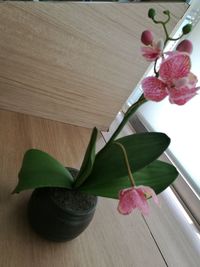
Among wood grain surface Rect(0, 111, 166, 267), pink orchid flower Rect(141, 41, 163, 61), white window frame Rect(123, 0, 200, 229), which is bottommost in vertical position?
wood grain surface Rect(0, 111, 166, 267)

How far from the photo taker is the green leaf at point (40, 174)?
43cm

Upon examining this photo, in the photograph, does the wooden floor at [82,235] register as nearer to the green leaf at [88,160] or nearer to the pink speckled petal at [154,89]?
the green leaf at [88,160]

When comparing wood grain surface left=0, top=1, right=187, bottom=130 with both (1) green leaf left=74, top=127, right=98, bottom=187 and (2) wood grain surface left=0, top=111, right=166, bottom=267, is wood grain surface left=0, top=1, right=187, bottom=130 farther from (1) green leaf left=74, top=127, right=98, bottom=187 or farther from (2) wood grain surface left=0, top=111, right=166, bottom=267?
(1) green leaf left=74, top=127, right=98, bottom=187

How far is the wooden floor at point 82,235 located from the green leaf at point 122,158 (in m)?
0.14

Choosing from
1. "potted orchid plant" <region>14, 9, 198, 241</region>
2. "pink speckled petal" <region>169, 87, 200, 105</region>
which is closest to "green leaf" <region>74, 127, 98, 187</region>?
"potted orchid plant" <region>14, 9, 198, 241</region>

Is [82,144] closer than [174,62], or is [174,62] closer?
[174,62]

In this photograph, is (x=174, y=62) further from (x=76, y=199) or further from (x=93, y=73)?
(x=93, y=73)

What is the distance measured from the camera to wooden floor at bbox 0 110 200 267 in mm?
481

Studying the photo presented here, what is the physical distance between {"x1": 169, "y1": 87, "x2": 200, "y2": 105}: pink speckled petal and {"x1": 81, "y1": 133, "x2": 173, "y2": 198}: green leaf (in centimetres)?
12

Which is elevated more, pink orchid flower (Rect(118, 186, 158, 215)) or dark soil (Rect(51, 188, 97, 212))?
pink orchid flower (Rect(118, 186, 158, 215))

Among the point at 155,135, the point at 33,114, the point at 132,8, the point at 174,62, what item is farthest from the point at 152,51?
the point at 33,114

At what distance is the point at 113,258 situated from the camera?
21.0 inches

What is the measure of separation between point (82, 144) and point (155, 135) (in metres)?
0.35

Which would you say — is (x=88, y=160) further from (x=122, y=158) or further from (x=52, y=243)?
(x=52, y=243)
